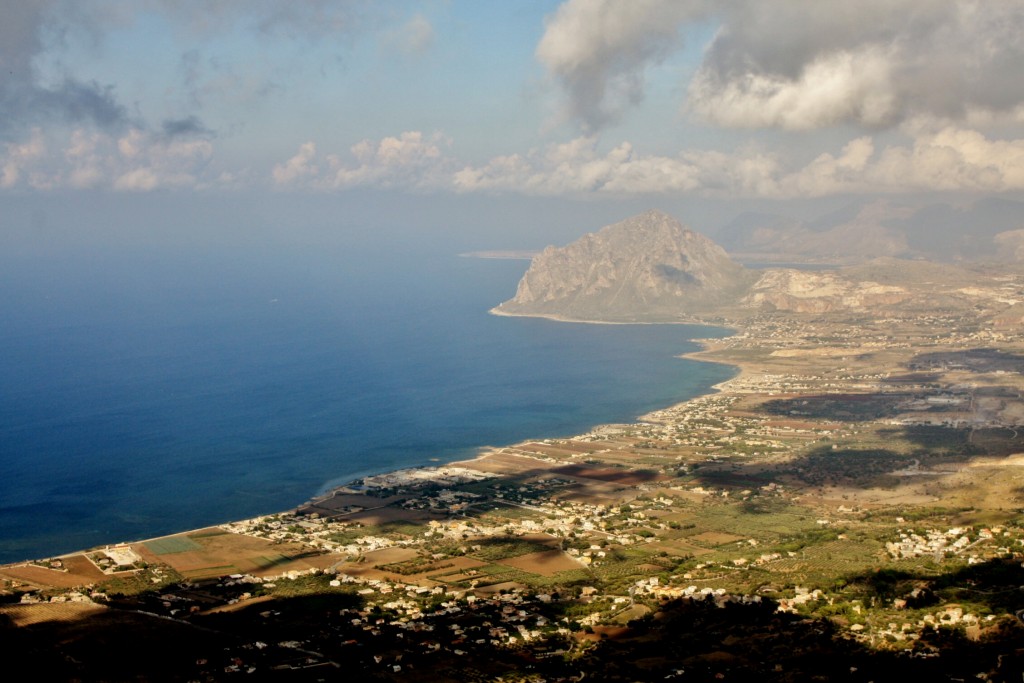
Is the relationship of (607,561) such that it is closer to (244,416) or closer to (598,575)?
(598,575)

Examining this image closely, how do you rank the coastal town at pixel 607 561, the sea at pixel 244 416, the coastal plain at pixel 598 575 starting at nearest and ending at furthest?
the coastal plain at pixel 598 575, the coastal town at pixel 607 561, the sea at pixel 244 416

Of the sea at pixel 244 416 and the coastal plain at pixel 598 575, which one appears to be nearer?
the coastal plain at pixel 598 575

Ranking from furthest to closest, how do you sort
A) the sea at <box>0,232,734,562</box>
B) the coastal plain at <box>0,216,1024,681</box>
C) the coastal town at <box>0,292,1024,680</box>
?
the sea at <box>0,232,734,562</box> → the coastal town at <box>0,292,1024,680</box> → the coastal plain at <box>0,216,1024,681</box>

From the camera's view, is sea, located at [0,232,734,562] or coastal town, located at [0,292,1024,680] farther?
sea, located at [0,232,734,562]

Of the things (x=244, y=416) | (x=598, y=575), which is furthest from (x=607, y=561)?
(x=244, y=416)

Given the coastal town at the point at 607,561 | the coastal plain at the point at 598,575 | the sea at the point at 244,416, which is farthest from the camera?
the sea at the point at 244,416

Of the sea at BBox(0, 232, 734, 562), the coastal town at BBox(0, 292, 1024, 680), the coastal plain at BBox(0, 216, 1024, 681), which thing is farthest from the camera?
the sea at BBox(0, 232, 734, 562)

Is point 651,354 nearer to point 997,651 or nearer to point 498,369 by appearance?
point 498,369

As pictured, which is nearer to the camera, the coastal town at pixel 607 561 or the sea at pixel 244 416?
the coastal town at pixel 607 561

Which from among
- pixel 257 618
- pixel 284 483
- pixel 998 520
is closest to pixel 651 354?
pixel 284 483
